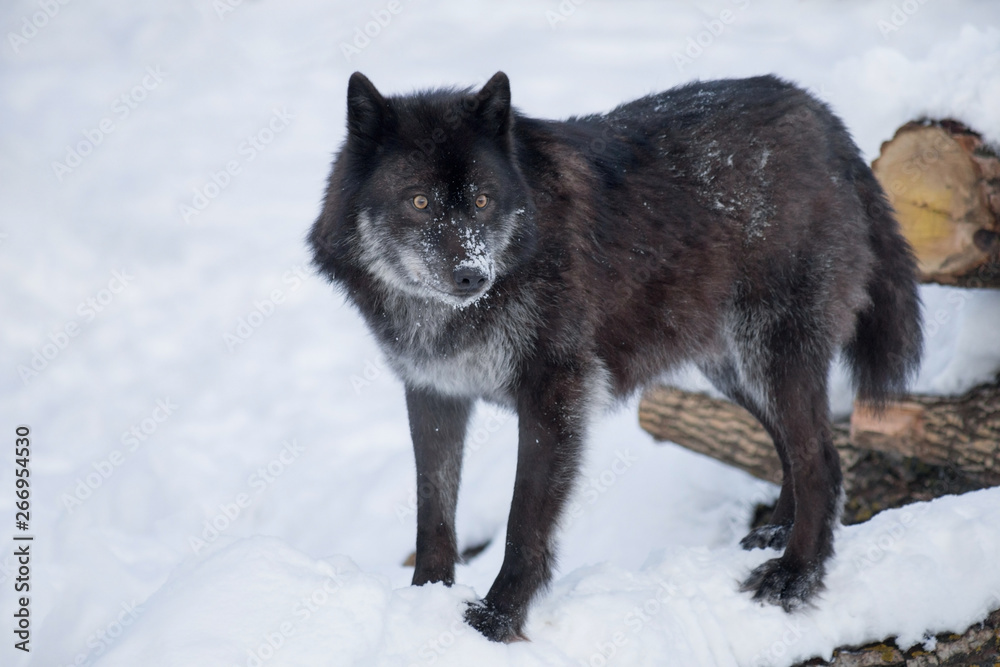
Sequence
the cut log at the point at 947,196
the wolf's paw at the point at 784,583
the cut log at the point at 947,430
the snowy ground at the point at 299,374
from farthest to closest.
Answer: the cut log at the point at 947,430 → the cut log at the point at 947,196 → the wolf's paw at the point at 784,583 → the snowy ground at the point at 299,374

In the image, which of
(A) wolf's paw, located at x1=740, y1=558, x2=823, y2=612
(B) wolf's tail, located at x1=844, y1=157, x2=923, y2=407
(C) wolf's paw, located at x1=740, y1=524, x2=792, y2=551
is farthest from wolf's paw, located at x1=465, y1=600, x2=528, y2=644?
(B) wolf's tail, located at x1=844, y1=157, x2=923, y2=407

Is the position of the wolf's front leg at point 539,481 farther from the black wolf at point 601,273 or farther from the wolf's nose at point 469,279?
the wolf's nose at point 469,279

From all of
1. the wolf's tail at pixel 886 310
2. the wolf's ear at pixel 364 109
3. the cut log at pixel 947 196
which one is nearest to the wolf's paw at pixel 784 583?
the wolf's tail at pixel 886 310

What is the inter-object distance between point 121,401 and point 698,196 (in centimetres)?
595

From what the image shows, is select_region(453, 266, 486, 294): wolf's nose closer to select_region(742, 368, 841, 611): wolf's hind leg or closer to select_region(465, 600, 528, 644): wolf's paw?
select_region(465, 600, 528, 644): wolf's paw

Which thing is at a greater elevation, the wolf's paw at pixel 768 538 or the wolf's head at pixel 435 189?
the wolf's head at pixel 435 189

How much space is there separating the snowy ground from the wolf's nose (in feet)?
3.81

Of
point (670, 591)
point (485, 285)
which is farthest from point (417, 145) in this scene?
point (670, 591)

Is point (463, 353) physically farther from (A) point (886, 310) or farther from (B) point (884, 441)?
(B) point (884, 441)

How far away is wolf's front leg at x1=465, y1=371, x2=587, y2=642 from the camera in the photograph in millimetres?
3145

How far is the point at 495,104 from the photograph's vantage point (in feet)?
10.6

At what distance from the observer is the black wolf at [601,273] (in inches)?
127

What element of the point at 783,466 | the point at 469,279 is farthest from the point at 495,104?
the point at 783,466

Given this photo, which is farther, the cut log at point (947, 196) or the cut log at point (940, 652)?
the cut log at point (947, 196)
